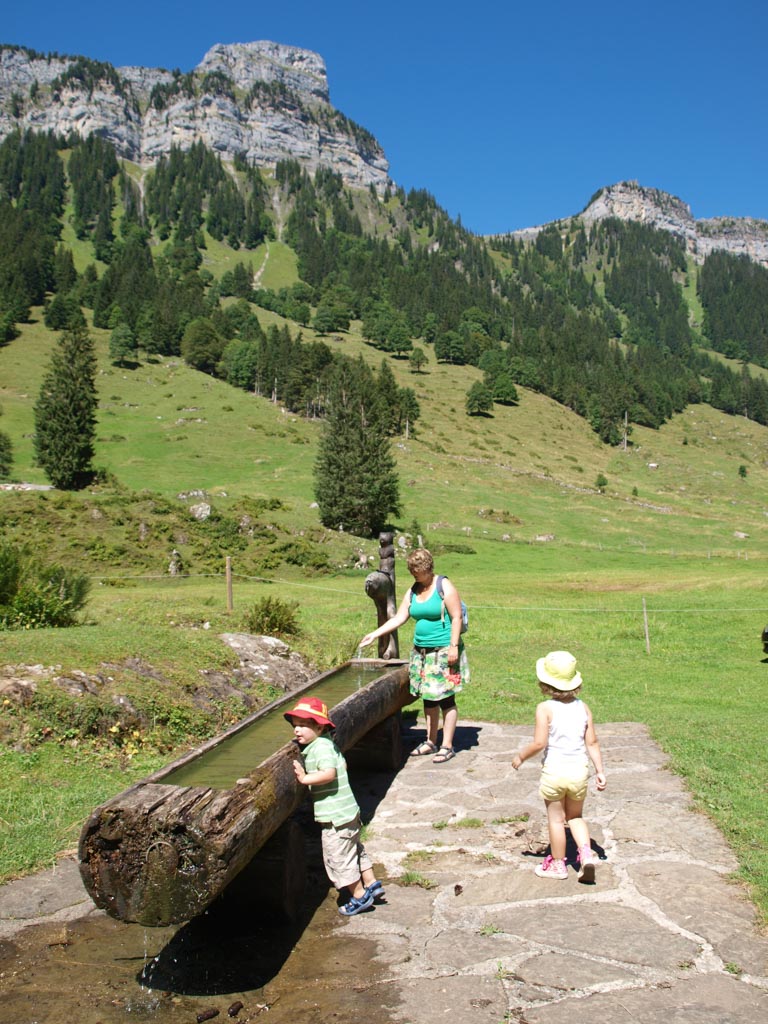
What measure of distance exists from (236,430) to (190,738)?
7191 centimetres

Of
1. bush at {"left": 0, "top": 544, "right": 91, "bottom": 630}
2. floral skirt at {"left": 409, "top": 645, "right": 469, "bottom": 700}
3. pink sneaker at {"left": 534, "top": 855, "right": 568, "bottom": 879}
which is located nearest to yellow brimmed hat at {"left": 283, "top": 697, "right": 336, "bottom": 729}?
pink sneaker at {"left": 534, "top": 855, "right": 568, "bottom": 879}

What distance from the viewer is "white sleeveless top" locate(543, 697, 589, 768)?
5.54 meters

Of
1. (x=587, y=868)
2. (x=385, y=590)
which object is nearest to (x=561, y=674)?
(x=587, y=868)

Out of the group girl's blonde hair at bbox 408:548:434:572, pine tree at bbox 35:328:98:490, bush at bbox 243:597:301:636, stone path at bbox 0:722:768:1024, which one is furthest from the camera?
pine tree at bbox 35:328:98:490

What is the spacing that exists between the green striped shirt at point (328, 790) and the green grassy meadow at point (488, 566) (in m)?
2.37

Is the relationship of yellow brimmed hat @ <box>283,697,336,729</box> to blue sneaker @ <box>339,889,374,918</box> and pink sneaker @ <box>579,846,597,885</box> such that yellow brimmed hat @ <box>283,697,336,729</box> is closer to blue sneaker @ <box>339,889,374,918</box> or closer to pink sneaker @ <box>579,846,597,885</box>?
blue sneaker @ <box>339,889,374,918</box>

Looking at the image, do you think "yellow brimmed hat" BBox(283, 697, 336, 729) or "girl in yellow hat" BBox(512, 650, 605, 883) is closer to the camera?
"yellow brimmed hat" BBox(283, 697, 336, 729)

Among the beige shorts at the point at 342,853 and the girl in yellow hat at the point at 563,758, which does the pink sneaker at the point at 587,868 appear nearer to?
the girl in yellow hat at the point at 563,758

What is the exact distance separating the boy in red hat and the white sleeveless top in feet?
5.08

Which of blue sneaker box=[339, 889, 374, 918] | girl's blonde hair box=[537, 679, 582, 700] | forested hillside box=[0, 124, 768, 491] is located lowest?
blue sneaker box=[339, 889, 374, 918]

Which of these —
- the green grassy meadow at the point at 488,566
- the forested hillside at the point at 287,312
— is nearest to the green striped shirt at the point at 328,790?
the green grassy meadow at the point at 488,566

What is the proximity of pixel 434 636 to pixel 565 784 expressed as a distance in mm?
2984

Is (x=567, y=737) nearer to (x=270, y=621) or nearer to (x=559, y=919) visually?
(x=559, y=919)

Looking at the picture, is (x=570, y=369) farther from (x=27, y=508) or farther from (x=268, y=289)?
(x=27, y=508)
